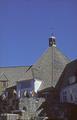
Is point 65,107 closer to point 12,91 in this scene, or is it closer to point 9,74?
point 12,91

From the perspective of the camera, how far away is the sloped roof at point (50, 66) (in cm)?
7412

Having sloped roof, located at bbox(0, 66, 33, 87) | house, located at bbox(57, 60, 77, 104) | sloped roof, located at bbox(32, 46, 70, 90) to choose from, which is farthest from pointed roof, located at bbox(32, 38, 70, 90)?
house, located at bbox(57, 60, 77, 104)

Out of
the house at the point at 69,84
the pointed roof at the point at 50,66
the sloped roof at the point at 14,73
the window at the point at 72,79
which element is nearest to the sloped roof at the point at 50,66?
the pointed roof at the point at 50,66

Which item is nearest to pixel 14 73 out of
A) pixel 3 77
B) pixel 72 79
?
pixel 3 77

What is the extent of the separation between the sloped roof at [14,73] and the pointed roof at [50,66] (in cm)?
213

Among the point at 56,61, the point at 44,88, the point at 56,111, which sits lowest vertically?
the point at 56,111

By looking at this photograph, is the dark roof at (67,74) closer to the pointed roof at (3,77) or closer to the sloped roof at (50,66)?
the sloped roof at (50,66)

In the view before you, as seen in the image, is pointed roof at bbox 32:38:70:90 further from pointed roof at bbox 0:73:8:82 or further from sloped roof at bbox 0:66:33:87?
pointed roof at bbox 0:73:8:82

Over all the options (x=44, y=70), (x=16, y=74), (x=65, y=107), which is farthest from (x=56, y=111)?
(x=16, y=74)

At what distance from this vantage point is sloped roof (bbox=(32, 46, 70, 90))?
7412 centimetres

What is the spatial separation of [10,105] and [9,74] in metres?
11.1

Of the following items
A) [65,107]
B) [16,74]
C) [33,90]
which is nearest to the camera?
[65,107]

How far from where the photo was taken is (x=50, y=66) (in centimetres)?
7700

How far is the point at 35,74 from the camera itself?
75.6 m
